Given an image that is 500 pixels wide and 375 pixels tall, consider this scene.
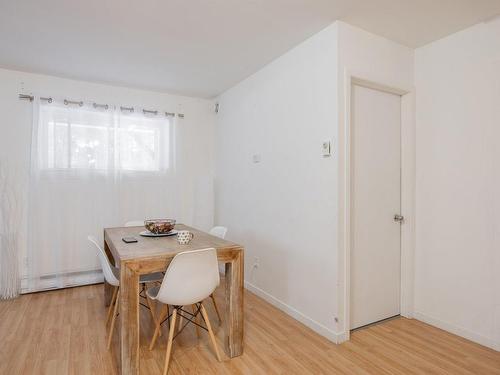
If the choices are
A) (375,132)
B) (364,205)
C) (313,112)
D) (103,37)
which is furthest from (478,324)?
(103,37)

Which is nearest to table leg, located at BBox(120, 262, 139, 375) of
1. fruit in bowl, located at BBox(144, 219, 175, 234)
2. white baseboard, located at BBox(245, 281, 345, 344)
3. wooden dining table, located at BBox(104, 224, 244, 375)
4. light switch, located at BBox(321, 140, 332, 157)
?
wooden dining table, located at BBox(104, 224, 244, 375)

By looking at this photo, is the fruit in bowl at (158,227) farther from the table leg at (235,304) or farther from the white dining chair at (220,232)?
the table leg at (235,304)

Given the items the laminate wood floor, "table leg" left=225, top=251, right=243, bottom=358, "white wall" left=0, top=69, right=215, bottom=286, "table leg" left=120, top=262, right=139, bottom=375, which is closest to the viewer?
"table leg" left=120, top=262, right=139, bottom=375

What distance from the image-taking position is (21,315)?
2.84 metres

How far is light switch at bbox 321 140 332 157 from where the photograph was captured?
8.00ft

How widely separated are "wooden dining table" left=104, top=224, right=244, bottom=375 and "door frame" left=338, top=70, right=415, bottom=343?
0.84 m

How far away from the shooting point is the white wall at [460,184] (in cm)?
230

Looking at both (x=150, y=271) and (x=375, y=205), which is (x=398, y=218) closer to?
(x=375, y=205)

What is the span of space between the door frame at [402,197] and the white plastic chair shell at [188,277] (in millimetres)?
1081

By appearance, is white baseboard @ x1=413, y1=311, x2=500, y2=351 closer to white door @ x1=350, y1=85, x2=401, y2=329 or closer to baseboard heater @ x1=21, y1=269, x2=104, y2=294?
white door @ x1=350, y1=85, x2=401, y2=329

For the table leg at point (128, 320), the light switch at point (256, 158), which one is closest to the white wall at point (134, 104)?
the light switch at point (256, 158)

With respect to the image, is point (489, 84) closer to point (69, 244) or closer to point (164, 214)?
point (164, 214)

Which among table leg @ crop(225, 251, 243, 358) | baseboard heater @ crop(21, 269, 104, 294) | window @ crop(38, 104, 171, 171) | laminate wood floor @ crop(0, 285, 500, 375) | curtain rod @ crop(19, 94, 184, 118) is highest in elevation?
curtain rod @ crop(19, 94, 184, 118)

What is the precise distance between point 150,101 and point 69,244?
2.14 metres
